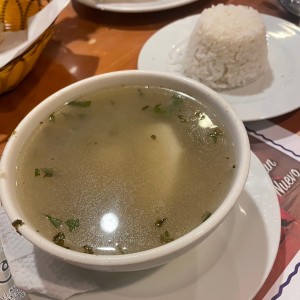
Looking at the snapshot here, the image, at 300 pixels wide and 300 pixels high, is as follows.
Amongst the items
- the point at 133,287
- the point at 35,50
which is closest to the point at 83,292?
the point at 133,287

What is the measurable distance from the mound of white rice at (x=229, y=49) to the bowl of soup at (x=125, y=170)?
368 millimetres

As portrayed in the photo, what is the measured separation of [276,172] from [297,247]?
0.65 ft

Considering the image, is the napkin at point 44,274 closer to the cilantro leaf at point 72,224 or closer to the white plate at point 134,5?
the cilantro leaf at point 72,224

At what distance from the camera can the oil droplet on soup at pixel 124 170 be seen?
701 mm

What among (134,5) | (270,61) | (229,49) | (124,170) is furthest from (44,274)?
(134,5)

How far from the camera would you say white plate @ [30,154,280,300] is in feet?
2.31

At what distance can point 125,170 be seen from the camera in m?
0.79

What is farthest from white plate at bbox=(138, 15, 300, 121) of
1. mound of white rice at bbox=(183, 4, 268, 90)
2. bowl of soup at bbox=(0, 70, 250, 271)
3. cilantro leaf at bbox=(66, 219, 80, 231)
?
cilantro leaf at bbox=(66, 219, 80, 231)

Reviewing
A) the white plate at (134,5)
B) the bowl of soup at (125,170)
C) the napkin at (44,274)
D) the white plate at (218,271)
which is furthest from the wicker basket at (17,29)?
the white plate at (218,271)

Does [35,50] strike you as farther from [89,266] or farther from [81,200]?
[89,266]

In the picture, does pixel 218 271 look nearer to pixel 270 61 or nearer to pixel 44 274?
pixel 44 274

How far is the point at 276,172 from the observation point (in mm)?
987

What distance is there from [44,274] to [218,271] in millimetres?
279

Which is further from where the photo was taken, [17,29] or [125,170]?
[17,29]
